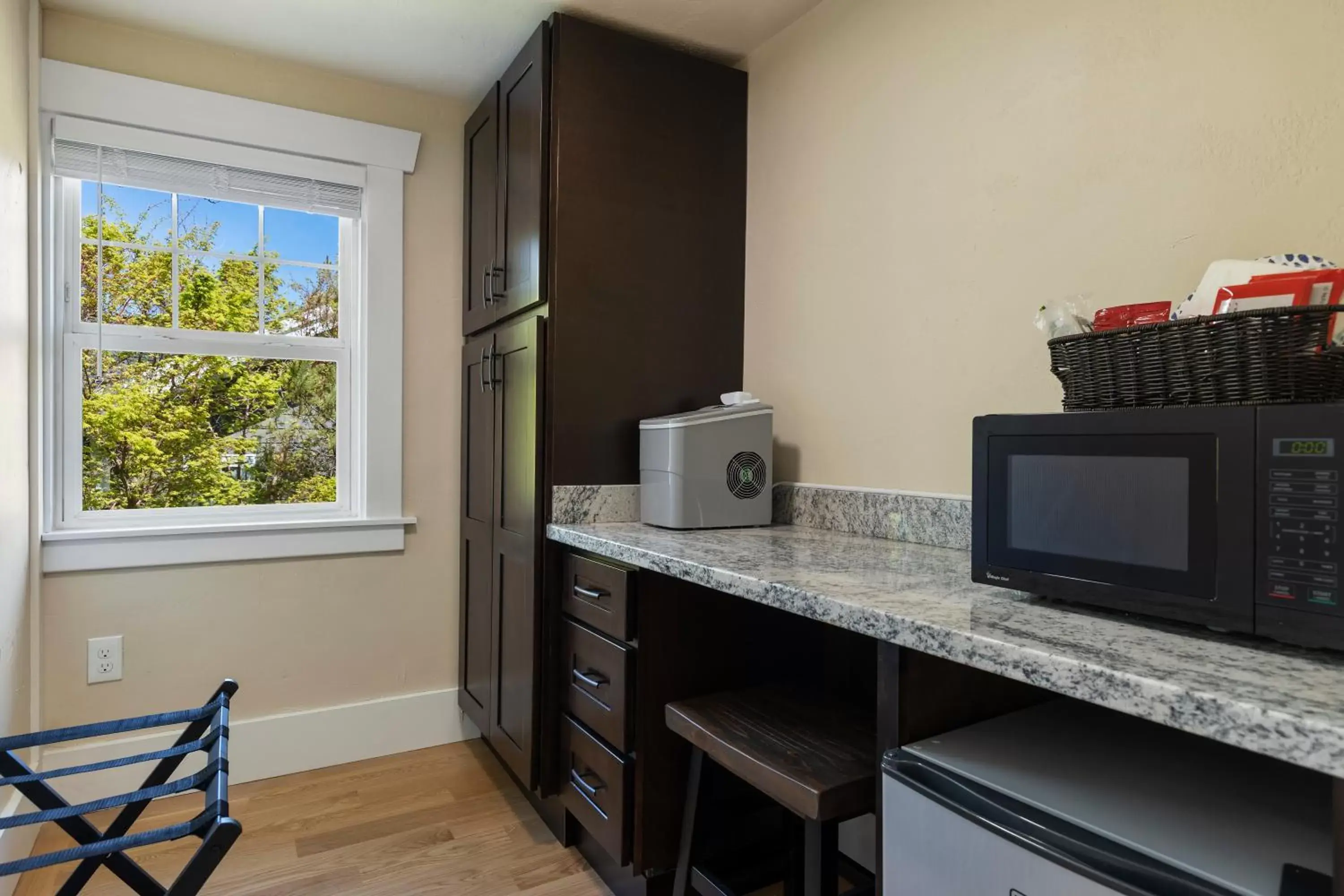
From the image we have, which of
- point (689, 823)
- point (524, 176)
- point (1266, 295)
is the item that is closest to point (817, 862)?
point (689, 823)

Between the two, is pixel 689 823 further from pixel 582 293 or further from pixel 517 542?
pixel 582 293

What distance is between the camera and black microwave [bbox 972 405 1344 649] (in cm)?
67

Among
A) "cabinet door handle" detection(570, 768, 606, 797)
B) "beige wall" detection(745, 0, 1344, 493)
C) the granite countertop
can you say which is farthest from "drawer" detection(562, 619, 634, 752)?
"beige wall" detection(745, 0, 1344, 493)

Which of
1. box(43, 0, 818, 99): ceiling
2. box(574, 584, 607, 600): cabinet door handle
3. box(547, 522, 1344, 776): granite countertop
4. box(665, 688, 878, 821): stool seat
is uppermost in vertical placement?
box(43, 0, 818, 99): ceiling

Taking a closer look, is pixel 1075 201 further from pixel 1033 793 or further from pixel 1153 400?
pixel 1033 793

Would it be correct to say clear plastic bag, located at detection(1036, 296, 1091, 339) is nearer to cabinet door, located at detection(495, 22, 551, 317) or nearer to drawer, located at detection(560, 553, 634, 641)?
drawer, located at detection(560, 553, 634, 641)

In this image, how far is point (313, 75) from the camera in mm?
A: 2412

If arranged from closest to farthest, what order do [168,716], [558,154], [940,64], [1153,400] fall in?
[1153,400] → [168,716] → [940,64] → [558,154]

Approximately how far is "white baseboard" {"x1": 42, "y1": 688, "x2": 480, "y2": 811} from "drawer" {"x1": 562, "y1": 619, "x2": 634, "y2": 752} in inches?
38.2

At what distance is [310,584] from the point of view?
2428mm

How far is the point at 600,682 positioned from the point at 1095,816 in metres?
1.13

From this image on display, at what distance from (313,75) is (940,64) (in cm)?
197

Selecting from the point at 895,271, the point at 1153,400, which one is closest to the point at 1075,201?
the point at 895,271

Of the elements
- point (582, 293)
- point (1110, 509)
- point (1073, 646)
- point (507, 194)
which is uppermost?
point (507, 194)
